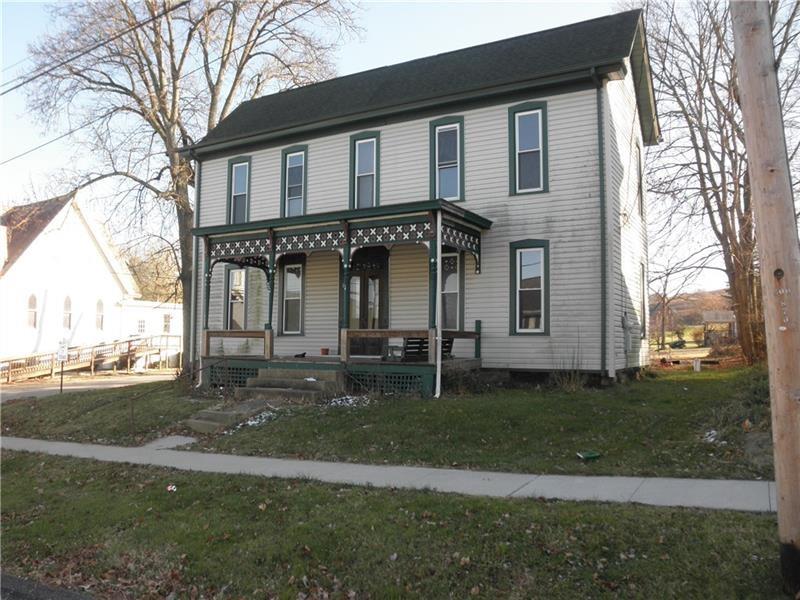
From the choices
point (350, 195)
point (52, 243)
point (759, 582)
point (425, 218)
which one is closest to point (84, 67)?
point (52, 243)

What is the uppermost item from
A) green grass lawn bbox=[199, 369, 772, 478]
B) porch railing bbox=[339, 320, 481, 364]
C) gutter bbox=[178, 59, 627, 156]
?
gutter bbox=[178, 59, 627, 156]

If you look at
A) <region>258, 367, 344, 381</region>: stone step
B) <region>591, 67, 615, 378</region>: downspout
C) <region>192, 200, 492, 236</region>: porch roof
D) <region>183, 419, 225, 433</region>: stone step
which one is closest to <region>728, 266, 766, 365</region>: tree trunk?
<region>591, 67, 615, 378</region>: downspout

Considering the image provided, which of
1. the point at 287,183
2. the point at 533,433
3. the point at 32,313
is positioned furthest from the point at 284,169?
the point at 32,313

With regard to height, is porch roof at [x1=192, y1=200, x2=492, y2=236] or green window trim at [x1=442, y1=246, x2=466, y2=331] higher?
porch roof at [x1=192, y1=200, x2=492, y2=236]

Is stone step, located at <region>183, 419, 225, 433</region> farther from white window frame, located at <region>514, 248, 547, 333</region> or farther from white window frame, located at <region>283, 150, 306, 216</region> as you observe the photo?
white window frame, located at <region>283, 150, 306, 216</region>

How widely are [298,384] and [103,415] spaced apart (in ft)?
13.9

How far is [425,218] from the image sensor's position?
13156 millimetres

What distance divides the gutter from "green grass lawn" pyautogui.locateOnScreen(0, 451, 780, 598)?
10.5m

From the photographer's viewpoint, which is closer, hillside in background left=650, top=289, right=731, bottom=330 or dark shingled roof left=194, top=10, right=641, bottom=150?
dark shingled roof left=194, top=10, right=641, bottom=150

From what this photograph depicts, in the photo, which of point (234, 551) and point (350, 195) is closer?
point (234, 551)

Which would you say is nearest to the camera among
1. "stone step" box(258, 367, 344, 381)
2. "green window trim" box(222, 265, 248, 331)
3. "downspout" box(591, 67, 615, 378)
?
"downspout" box(591, 67, 615, 378)

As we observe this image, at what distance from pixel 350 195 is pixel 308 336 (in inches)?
160

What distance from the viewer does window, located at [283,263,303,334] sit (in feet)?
58.4

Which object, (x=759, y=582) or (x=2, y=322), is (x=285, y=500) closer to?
(x=759, y=582)
